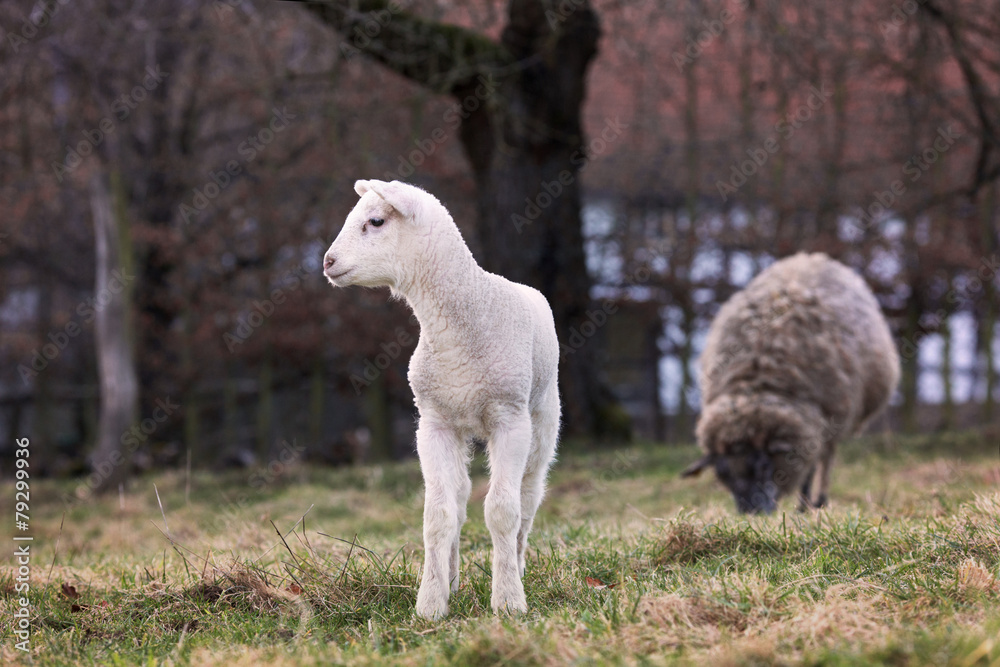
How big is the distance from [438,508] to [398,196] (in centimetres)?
113

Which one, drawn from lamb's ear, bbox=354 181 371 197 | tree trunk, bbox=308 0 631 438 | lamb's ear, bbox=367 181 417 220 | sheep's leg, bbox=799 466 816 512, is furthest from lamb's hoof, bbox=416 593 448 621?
tree trunk, bbox=308 0 631 438

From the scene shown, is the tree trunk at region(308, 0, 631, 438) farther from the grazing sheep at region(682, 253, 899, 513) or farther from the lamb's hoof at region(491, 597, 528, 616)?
the lamb's hoof at region(491, 597, 528, 616)

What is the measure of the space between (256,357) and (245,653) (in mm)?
11279

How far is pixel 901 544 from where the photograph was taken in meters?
3.65

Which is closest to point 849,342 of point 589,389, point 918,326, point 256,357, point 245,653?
point 589,389

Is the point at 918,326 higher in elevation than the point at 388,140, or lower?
lower

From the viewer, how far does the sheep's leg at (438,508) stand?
3.34 m

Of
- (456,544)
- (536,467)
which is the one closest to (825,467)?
(536,467)

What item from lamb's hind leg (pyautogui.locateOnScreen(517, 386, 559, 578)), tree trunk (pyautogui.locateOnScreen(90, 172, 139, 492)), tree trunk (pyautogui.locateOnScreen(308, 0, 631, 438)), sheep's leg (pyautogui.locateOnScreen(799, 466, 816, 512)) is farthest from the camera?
tree trunk (pyautogui.locateOnScreen(90, 172, 139, 492))

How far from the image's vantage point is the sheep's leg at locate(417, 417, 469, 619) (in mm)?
3342

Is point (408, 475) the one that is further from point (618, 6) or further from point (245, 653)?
point (245, 653)

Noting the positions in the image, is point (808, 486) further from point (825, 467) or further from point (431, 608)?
point (431, 608)

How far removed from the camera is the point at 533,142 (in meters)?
9.82

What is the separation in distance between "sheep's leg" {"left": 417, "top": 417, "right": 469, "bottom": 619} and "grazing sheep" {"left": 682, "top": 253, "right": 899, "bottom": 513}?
3.22 metres
